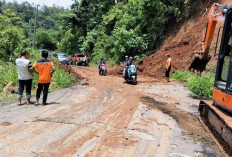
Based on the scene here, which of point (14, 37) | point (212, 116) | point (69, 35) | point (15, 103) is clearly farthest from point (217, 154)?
point (69, 35)

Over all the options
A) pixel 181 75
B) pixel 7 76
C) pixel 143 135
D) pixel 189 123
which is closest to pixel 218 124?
pixel 189 123

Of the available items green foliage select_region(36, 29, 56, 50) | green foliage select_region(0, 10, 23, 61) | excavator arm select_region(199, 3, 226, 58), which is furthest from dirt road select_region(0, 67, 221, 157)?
green foliage select_region(36, 29, 56, 50)

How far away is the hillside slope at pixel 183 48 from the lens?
2109 cm

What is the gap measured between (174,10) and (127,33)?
551 cm

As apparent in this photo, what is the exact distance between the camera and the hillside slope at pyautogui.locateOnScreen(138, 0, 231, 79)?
2109 cm

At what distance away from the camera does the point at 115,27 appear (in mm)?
35031

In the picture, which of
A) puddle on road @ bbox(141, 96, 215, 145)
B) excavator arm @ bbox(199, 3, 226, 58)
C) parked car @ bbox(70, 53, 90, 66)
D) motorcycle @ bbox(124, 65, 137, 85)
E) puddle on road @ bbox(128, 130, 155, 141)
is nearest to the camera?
puddle on road @ bbox(128, 130, 155, 141)

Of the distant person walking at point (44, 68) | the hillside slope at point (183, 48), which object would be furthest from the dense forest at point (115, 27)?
the distant person walking at point (44, 68)

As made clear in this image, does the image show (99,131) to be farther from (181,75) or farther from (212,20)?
(181,75)

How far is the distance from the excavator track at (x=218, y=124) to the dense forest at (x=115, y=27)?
1525 centimetres

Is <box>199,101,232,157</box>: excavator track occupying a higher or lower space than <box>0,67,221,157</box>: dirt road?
higher

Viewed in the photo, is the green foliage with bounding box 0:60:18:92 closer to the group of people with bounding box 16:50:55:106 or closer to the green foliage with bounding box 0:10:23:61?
the group of people with bounding box 16:50:55:106

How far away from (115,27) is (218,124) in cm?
2983

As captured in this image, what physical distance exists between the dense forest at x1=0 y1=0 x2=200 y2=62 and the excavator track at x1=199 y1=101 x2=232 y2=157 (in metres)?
15.2
